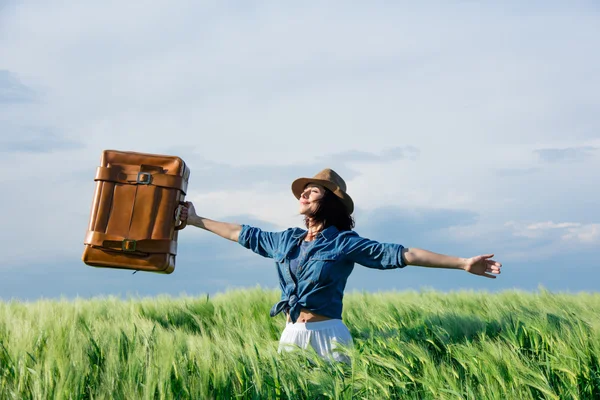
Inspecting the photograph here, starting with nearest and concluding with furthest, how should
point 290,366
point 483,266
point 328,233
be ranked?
1. point 290,366
2. point 483,266
3. point 328,233

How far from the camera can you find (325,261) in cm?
444

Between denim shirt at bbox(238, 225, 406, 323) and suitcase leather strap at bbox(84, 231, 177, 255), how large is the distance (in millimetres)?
948

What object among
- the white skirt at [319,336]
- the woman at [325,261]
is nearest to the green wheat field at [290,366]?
the white skirt at [319,336]

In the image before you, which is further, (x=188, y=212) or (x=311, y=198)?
(x=188, y=212)

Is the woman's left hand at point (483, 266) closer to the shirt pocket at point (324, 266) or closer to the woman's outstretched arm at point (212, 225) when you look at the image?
the shirt pocket at point (324, 266)

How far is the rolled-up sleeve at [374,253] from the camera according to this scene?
439cm

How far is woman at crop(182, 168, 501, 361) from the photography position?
4.38m

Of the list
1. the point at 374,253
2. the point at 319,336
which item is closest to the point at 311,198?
the point at 374,253

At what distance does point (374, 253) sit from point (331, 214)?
1.64 ft

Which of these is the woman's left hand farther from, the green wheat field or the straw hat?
the straw hat

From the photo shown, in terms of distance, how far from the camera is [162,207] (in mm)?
4730

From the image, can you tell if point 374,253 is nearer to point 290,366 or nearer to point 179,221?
point 290,366

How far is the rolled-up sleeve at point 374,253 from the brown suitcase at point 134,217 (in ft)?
4.62

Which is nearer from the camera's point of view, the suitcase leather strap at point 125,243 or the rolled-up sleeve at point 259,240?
the suitcase leather strap at point 125,243
